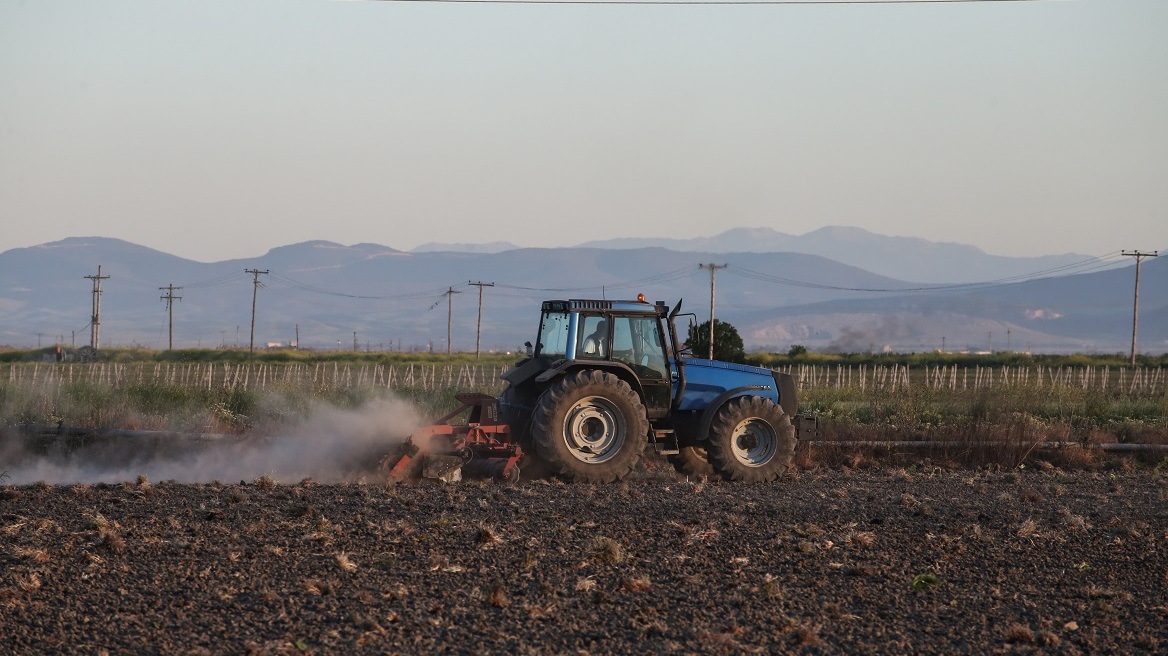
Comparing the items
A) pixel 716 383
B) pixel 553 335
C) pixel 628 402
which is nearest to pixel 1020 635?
pixel 628 402

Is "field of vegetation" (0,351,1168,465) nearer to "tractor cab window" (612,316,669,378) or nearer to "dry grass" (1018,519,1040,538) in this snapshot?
"tractor cab window" (612,316,669,378)

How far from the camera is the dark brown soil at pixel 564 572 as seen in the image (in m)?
7.78

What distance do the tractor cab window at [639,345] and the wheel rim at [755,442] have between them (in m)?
1.16

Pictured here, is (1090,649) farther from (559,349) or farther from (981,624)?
(559,349)

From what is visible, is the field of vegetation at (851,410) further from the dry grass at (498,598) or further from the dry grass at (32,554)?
the dry grass at (498,598)

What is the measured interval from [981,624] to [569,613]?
8.40 feet

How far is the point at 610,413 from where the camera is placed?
15.3 m

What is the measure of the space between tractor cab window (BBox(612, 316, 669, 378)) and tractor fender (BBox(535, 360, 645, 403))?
194 millimetres

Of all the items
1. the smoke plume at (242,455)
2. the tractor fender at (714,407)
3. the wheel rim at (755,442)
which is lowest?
the smoke plume at (242,455)

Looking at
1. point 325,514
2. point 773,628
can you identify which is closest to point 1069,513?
point 773,628

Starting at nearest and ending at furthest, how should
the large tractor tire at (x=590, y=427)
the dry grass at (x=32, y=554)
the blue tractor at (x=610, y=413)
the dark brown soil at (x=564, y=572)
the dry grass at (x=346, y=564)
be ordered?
the dark brown soil at (x=564, y=572)
the dry grass at (x=346, y=564)
the dry grass at (x=32, y=554)
the large tractor tire at (x=590, y=427)
the blue tractor at (x=610, y=413)

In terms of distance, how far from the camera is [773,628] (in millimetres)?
8008

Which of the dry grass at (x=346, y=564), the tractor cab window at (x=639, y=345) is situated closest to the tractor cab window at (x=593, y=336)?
the tractor cab window at (x=639, y=345)

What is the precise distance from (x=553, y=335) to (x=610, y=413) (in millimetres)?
1509
